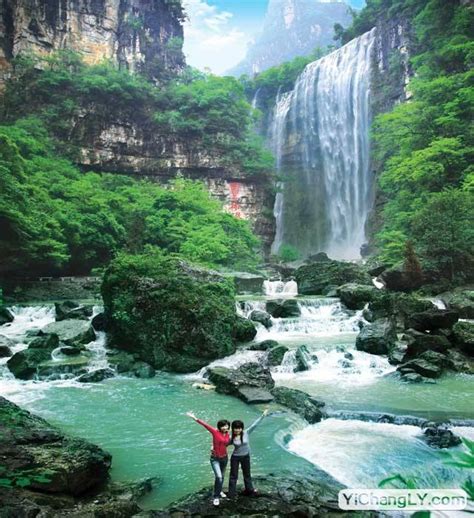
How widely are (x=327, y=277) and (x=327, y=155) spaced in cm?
2272

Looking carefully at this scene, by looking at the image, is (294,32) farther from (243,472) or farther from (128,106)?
(243,472)

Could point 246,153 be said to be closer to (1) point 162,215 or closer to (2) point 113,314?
(1) point 162,215

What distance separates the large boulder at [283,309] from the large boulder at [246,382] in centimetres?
651

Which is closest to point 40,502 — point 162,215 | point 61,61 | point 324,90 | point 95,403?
point 95,403

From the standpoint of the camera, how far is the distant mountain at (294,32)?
297 feet

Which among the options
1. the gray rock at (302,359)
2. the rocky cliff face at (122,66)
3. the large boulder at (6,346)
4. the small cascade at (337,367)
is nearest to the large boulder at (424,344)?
the small cascade at (337,367)

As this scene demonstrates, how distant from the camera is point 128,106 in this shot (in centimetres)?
3684

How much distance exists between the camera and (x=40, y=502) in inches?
162

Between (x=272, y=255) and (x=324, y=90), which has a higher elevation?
(x=324, y=90)

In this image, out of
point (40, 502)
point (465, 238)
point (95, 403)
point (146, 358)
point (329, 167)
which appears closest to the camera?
point (40, 502)

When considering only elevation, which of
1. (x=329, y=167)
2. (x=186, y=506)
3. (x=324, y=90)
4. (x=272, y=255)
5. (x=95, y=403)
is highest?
(x=324, y=90)

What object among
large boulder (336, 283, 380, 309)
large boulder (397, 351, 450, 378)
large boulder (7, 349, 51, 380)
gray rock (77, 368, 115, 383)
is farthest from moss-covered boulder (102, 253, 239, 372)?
large boulder (336, 283, 380, 309)

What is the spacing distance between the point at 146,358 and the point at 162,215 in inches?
679

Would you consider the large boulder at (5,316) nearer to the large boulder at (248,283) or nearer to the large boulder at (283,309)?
the large boulder at (283,309)
